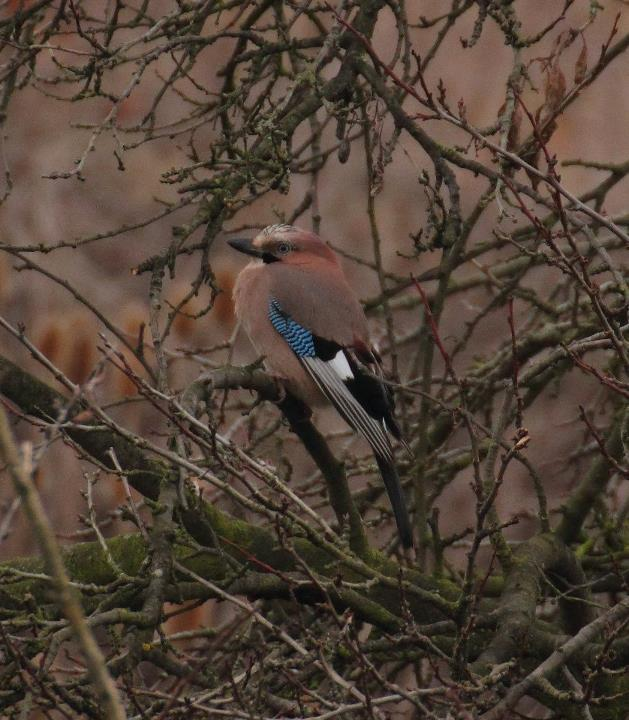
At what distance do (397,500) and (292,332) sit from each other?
3.57 ft

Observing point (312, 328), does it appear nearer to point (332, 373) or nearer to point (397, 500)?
point (332, 373)

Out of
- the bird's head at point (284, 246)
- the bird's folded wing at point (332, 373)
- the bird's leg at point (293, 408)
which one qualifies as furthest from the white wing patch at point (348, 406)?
the bird's head at point (284, 246)

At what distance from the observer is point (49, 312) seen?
9.43 meters

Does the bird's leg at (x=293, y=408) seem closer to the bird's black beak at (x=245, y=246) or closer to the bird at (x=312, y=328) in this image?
the bird at (x=312, y=328)

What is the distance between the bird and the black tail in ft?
0.19

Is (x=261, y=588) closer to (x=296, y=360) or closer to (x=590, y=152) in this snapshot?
(x=296, y=360)

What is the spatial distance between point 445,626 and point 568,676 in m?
0.43

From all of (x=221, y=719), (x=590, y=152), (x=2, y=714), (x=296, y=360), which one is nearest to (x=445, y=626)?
(x=221, y=719)

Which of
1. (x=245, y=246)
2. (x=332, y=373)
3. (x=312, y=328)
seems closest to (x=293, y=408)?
(x=332, y=373)

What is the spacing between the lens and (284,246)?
579 cm

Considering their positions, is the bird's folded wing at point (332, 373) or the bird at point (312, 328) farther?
the bird at point (312, 328)

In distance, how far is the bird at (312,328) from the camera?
16.6ft

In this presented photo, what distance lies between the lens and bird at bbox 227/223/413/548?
16.6 feet

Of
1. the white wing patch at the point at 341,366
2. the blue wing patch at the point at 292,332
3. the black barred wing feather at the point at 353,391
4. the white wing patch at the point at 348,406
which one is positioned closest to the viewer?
the black barred wing feather at the point at 353,391
